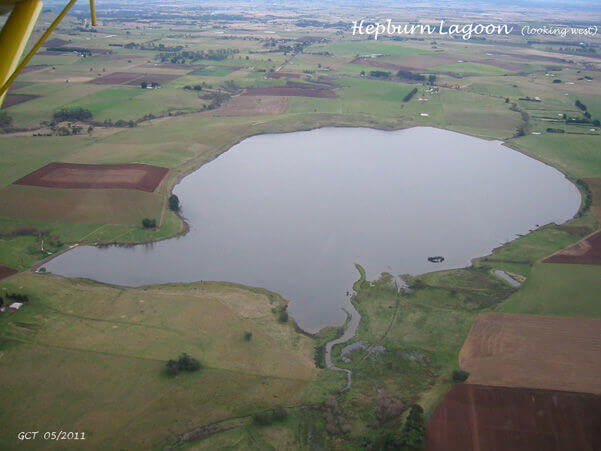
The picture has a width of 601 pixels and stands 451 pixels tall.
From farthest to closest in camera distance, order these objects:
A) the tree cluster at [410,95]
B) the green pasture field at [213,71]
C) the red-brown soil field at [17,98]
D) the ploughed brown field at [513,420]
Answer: the green pasture field at [213,71]
the tree cluster at [410,95]
the red-brown soil field at [17,98]
the ploughed brown field at [513,420]

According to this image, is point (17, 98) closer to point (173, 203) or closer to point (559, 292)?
point (173, 203)

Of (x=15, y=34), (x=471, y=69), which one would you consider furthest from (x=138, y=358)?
(x=471, y=69)

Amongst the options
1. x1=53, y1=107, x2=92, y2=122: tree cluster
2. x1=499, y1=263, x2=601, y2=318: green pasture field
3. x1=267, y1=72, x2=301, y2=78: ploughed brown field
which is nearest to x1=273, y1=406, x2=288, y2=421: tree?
x1=499, y1=263, x2=601, y2=318: green pasture field

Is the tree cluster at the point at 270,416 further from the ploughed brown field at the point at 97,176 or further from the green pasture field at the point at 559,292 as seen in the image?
the ploughed brown field at the point at 97,176

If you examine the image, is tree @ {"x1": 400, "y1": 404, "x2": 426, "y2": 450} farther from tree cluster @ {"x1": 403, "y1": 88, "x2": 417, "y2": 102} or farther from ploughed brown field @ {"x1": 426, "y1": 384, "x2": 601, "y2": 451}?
tree cluster @ {"x1": 403, "y1": 88, "x2": 417, "y2": 102}

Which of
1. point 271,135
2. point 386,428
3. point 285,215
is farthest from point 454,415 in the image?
point 271,135

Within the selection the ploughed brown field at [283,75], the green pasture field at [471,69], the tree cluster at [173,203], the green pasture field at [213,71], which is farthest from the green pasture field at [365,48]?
the tree cluster at [173,203]

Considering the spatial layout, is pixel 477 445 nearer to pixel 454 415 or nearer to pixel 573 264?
pixel 454 415
